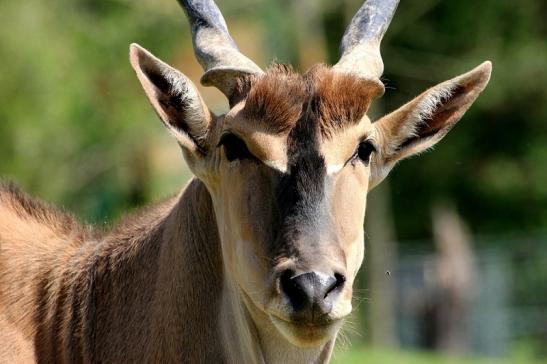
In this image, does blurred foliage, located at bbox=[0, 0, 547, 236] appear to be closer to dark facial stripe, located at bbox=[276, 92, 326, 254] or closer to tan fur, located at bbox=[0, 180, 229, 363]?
tan fur, located at bbox=[0, 180, 229, 363]

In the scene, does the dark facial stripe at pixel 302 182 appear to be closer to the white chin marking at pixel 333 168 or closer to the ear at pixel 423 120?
the white chin marking at pixel 333 168

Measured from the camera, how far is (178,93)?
8172 millimetres

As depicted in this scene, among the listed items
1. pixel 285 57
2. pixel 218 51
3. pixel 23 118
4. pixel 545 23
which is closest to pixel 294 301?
pixel 218 51

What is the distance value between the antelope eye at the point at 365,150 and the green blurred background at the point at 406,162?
32.8 feet

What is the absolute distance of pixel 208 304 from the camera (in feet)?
27.1

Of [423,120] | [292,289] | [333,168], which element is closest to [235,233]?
[333,168]

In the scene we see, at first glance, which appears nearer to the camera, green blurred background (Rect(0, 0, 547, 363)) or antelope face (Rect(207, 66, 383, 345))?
antelope face (Rect(207, 66, 383, 345))

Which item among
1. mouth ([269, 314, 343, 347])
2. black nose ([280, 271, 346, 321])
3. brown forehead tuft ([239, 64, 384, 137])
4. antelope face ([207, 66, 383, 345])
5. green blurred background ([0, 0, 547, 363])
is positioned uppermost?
green blurred background ([0, 0, 547, 363])

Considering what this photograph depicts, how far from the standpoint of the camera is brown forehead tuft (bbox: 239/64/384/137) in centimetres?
784

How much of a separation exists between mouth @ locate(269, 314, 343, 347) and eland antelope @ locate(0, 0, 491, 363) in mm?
11

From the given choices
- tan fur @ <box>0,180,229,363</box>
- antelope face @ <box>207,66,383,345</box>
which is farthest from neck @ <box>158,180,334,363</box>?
antelope face @ <box>207,66,383,345</box>

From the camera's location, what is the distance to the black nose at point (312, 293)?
717 cm

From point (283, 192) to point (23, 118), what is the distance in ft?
68.9

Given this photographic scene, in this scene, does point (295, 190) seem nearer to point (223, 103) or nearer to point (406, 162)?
point (223, 103)
